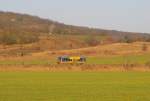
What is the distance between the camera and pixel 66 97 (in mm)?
25562

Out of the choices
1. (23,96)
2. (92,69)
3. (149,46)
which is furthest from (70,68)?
(149,46)

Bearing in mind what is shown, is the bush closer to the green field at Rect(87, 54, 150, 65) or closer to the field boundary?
the green field at Rect(87, 54, 150, 65)

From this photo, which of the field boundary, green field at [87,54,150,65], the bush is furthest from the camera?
the bush

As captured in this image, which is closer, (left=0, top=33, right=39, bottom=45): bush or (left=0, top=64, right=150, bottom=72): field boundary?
(left=0, top=64, right=150, bottom=72): field boundary

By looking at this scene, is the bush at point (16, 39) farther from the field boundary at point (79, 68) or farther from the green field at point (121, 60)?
the field boundary at point (79, 68)

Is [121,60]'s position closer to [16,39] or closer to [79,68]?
[79,68]

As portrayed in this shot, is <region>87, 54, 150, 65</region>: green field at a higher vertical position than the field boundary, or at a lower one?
lower

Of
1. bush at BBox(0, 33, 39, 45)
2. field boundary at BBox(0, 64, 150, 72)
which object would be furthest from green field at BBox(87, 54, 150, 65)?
bush at BBox(0, 33, 39, 45)

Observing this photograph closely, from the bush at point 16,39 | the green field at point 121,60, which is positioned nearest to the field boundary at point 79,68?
the green field at point 121,60

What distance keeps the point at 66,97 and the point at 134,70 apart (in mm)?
35548

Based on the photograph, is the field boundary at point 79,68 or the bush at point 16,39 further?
the bush at point 16,39

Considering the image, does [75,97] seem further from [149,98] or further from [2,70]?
[2,70]

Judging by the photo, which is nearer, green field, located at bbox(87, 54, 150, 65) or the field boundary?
the field boundary

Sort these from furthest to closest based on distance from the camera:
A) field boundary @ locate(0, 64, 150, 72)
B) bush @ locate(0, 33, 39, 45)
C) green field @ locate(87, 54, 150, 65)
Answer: bush @ locate(0, 33, 39, 45) < green field @ locate(87, 54, 150, 65) < field boundary @ locate(0, 64, 150, 72)
